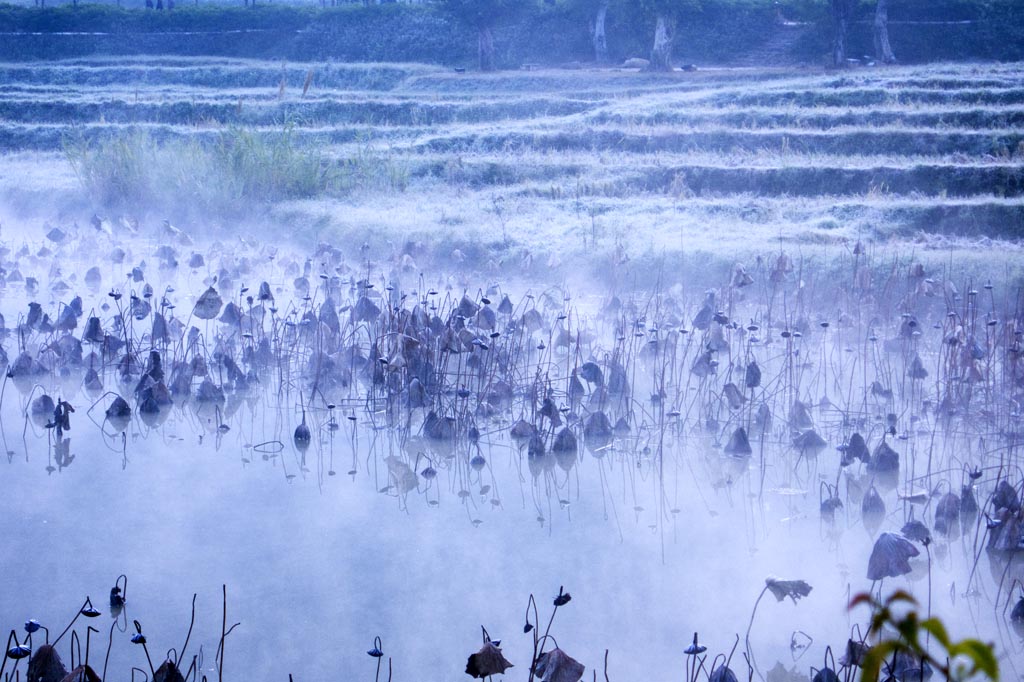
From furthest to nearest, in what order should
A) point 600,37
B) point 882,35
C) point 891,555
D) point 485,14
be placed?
point 485,14 < point 600,37 < point 882,35 < point 891,555

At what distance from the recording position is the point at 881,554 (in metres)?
2.42

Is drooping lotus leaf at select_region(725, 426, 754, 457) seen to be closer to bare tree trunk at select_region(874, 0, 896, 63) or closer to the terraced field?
the terraced field

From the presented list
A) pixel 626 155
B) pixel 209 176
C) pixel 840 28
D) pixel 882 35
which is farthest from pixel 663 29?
pixel 209 176

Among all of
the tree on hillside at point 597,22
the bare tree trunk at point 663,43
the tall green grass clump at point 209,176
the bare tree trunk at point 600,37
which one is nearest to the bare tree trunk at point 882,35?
the bare tree trunk at point 663,43

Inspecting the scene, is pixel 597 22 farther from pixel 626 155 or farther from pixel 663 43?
pixel 626 155

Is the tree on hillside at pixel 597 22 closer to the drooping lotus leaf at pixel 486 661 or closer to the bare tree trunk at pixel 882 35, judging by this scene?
the bare tree trunk at pixel 882 35

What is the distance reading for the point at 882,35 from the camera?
17.9 m

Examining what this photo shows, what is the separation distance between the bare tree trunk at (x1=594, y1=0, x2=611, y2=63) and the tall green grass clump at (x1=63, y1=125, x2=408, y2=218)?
14.7 metres

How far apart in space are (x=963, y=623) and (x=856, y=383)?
215cm

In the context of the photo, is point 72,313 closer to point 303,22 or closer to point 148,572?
point 148,572

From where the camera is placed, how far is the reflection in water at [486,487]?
8.20 feet

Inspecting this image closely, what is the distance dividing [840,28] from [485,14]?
860 centimetres

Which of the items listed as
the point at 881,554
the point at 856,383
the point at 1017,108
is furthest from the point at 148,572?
the point at 1017,108

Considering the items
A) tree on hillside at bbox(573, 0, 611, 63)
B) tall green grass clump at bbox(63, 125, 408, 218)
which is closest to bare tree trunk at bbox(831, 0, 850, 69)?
tree on hillside at bbox(573, 0, 611, 63)
